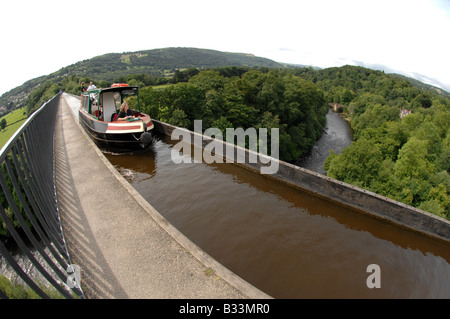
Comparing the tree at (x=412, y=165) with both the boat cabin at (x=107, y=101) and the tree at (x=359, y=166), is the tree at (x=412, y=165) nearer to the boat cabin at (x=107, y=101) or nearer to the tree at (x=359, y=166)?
the tree at (x=359, y=166)

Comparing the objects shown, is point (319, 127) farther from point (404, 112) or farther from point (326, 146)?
point (404, 112)

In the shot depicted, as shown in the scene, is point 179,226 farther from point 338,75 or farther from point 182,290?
point 338,75

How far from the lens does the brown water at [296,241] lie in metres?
4.28

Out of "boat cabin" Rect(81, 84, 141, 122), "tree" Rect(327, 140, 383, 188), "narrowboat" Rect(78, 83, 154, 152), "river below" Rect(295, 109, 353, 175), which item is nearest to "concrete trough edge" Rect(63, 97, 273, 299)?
"narrowboat" Rect(78, 83, 154, 152)

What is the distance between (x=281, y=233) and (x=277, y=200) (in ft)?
4.77

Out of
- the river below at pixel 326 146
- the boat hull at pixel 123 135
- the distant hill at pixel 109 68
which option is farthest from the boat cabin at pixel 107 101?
the distant hill at pixel 109 68

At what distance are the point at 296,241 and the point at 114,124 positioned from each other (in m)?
9.51

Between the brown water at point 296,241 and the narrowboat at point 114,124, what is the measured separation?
3463mm

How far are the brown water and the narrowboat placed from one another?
3.46 m

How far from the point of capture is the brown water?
428cm

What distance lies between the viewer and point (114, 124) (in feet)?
34.4

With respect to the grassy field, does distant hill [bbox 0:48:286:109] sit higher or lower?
higher

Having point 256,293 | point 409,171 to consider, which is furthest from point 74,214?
point 409,171

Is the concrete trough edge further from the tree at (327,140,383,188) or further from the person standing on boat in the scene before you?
the tree at (327,140,383,188)
